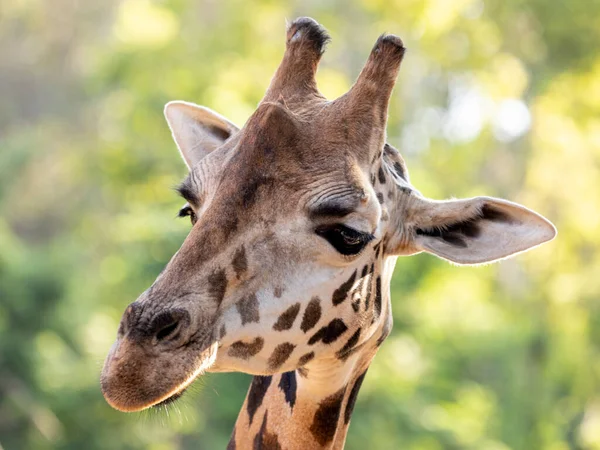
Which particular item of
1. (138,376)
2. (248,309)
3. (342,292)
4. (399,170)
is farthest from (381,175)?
(138,376)

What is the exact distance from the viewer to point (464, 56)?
20828mm

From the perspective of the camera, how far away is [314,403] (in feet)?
13.4

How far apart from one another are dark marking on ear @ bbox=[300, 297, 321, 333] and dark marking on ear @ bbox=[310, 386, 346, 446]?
1.62 ft

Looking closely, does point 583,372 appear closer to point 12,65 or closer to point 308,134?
point 308,134

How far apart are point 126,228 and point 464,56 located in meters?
8.13

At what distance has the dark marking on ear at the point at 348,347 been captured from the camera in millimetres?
3918

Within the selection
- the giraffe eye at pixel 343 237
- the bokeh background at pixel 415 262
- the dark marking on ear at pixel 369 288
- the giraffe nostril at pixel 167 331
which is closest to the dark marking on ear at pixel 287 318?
the giraffe eye at pixel 343 237

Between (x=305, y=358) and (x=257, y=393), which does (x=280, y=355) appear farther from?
(x=257, y=393)

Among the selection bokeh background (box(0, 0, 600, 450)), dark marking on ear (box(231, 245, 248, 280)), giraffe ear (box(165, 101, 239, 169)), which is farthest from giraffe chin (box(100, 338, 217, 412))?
bokeh background (box(0, 0, 600, 450))

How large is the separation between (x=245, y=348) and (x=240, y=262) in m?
0.32

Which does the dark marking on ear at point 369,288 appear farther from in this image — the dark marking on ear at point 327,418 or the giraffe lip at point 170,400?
the giraffe lip at point 170,400

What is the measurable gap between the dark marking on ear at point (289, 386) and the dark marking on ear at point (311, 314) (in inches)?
19.2

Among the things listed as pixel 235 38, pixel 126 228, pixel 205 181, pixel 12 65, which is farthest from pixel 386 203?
pixel 12 65

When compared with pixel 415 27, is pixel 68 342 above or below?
below
